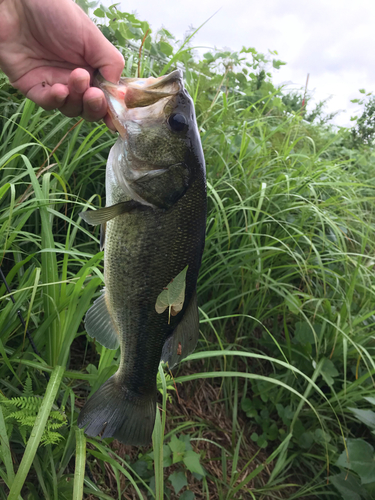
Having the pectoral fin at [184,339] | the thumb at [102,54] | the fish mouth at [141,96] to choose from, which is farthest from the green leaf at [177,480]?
the thumb at [102,54]

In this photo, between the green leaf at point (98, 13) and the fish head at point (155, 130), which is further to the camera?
the green leaf at point (98, 13)

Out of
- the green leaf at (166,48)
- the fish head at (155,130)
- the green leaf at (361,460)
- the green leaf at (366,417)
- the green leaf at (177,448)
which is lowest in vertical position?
the green leaf at (177,448)

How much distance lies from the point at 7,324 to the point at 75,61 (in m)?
1.20

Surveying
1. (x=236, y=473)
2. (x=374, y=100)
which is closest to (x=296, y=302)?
(x=236, y=473)

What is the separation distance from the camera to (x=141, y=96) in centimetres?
118

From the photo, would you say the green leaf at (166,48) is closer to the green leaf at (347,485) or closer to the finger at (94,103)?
the finger at (94,103)

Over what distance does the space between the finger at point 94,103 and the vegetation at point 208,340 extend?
17.1 inches

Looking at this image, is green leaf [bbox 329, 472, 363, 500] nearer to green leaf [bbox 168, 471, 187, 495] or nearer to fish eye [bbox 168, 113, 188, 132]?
green leaf [bbox 168, 471, 187, 495]

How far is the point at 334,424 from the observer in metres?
2.36

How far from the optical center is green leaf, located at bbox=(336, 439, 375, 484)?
1772 mm

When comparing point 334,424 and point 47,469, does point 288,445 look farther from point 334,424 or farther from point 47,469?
point 47,469

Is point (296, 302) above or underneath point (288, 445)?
above

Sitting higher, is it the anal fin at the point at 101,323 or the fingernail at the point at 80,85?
the fingernail at the point at 80,85

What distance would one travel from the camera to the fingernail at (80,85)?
1.20 m
